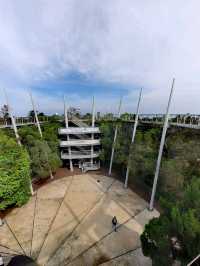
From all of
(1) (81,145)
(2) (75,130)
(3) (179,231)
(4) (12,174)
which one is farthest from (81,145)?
A: (3) (179,231)

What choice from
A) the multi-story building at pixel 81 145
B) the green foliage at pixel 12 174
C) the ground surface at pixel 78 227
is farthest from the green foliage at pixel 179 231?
the multi-story building at pixel 81 145

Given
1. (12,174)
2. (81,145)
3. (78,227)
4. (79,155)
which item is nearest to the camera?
(78,227)

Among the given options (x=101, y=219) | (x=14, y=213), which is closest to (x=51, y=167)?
(x=14, y=213)

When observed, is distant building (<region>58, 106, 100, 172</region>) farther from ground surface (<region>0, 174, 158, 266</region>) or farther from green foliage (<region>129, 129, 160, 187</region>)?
green foliage (<region>129, 129, 160, 187</region>)

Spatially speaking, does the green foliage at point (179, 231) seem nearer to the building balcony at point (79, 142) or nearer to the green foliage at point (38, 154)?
the green foliage at point (38, 154)

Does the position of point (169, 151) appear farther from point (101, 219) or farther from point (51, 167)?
point (51, 167)

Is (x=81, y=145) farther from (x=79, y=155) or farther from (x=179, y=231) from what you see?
(x=179, y=231)
